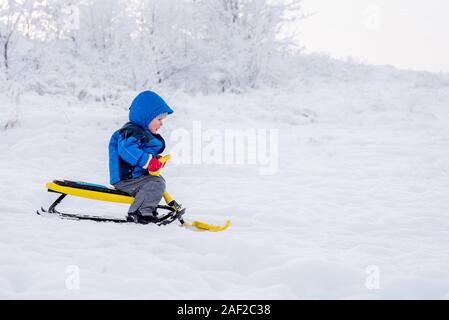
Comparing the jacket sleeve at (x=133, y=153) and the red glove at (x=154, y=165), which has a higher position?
the jacket sleeve at (x=133, y=153)

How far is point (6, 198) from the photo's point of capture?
5.73 metres

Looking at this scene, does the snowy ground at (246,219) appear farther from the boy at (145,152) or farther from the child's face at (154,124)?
the child's face at (154,124)

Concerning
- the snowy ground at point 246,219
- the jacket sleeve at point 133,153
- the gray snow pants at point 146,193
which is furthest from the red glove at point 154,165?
the snowy ground at point 246,219

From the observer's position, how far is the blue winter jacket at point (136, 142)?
465 cm

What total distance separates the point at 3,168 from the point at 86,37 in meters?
17.1

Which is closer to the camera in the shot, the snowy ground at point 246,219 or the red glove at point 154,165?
the snowy ground at point 246,219

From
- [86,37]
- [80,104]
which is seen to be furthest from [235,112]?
[86,37]

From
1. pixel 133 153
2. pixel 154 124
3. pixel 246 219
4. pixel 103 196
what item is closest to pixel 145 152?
pixel 133 153

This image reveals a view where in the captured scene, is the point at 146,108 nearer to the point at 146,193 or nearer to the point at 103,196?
the point at 146,193

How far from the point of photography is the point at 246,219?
17.5ft

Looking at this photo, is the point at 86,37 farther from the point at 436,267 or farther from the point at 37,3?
the point at 436,267

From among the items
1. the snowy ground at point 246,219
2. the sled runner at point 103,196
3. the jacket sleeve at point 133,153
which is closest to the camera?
the snowy ground at point 246,219

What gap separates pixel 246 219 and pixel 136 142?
63.5 inches

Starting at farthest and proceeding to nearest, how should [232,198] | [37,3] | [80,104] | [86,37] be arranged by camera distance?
[86,37] → [37,3] → [80,104] → [232,198]
